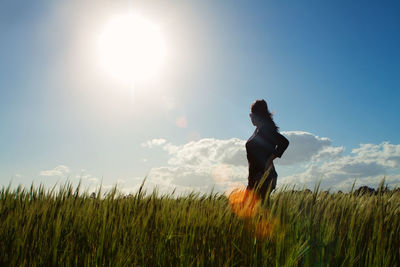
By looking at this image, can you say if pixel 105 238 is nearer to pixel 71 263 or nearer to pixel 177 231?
pixel 71 263

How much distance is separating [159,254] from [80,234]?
2.25 ft

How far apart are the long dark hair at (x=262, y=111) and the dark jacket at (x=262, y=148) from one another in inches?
7.4

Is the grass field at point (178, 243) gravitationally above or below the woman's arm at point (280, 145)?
below

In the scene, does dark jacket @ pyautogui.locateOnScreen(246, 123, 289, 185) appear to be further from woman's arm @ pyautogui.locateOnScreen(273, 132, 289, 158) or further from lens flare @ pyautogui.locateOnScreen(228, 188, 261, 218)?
lens flare @ pyautogui.locateOnScreen(228, 188, 261, 218)

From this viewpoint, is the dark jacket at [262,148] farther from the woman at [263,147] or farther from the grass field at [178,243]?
the grass field at [178,243]

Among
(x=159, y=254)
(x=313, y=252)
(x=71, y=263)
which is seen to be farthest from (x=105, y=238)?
(x=313, y=252)

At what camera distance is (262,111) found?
5.63 m

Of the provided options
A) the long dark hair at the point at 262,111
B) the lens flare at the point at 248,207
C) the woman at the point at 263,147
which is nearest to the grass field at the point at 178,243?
the lens flare at the point at 248,207

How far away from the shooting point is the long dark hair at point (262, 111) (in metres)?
5.59

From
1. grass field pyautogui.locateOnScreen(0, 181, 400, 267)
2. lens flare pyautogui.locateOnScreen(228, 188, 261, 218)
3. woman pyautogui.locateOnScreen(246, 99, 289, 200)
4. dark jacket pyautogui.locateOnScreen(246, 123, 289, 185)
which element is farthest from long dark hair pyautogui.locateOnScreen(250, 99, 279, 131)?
grass field pyautogui.locateOnScreen(0, 181, 400, 267)

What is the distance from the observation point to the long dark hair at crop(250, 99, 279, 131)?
5.59m

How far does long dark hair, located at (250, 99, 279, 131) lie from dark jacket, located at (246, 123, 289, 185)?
0.19m

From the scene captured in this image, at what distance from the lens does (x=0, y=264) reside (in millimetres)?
1918

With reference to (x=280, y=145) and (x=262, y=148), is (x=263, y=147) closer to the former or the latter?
(x=262, y=148)
